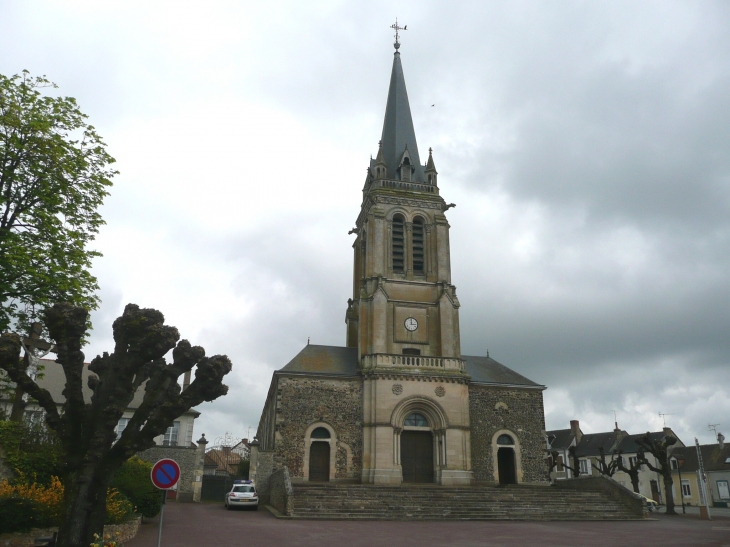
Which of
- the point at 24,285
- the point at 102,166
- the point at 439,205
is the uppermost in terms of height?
the point at 439,205

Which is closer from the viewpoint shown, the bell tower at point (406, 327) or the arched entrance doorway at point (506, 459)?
the bell tower at point (406, 327)

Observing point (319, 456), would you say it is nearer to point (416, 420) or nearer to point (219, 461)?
point (416, 420)

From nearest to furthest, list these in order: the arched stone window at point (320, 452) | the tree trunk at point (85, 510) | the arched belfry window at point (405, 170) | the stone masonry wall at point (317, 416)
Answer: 1. the tree trunk at point (85, 510)
2. the stone masonry wall at point (317, 416)
3. the arched stone window at point (320, 452)
4. the arched belfry window at point (405, 170)

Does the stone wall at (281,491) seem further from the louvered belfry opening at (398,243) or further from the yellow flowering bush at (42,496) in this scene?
the louvered belfry opening at (398,243)

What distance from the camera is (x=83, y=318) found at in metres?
11.0

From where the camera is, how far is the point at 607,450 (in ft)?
188

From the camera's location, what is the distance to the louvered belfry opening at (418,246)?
32.8 metres

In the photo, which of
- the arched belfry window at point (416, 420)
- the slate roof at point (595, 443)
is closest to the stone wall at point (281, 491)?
the arched belfry window at point (416, 420)

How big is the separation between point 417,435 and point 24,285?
19411mm

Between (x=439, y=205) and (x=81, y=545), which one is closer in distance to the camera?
(x=81, y=545)

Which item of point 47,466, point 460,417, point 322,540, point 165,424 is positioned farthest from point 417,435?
point 165,424

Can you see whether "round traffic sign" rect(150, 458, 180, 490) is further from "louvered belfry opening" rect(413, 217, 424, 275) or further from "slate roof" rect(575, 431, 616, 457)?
"slate roof" rect(575, 431, 616, 457)

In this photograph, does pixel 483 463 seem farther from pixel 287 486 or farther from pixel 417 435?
pixel 287 486

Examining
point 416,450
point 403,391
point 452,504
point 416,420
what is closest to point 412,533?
point 452,504
